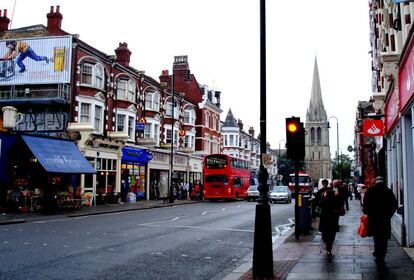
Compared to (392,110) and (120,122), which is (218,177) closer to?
(120,122)

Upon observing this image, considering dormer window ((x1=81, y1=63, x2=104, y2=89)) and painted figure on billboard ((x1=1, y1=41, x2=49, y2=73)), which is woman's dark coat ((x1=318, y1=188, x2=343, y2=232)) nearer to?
dormer window ((x1=81, y1=63, x2=104, y2=89))

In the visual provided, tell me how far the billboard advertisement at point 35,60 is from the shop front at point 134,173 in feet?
28.1

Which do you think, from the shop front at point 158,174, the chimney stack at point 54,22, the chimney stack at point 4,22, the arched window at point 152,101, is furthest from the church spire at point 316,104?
the chimney stack at point 54,22

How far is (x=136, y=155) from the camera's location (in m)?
38.3

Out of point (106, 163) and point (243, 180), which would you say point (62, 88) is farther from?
point (243, 180)

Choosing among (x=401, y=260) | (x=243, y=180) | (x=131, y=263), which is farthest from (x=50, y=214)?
(x=243, y=180)

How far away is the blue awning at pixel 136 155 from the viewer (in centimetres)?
3654

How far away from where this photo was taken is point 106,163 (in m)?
34.1

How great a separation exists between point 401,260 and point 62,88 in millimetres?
25815

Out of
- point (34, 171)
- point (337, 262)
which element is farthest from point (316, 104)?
point (337, 262)

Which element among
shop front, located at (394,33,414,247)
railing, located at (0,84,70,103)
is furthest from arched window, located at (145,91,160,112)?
shop front, located at (394,33,414,247)

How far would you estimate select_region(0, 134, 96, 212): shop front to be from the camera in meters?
24.5

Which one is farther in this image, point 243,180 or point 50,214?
point 243,180

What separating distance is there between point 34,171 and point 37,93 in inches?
274
